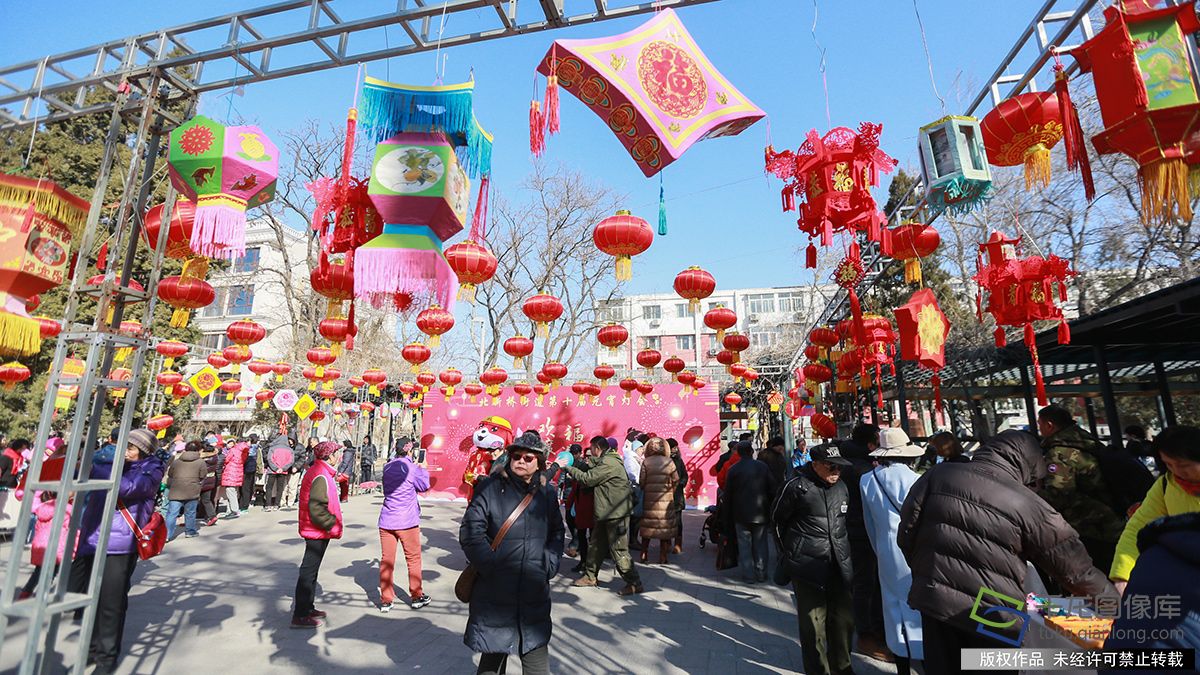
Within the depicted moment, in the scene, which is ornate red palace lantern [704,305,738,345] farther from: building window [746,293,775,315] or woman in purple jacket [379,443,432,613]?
building window [746,293,775,315]

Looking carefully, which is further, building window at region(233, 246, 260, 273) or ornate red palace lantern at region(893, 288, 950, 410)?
building window at region(233, 246, 260, 273)

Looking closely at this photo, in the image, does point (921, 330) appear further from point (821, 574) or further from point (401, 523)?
point (401, 523)

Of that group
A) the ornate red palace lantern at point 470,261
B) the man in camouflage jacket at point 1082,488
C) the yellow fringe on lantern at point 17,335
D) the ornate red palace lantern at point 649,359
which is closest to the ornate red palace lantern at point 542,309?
the ornate red palace lantern at point 470,261

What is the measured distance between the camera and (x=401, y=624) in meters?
4.82

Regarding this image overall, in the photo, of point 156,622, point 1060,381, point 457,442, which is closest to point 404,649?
point 156,622

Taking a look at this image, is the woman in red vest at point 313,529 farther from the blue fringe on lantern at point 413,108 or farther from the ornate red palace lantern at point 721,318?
the ornate red palace lantern at point 721,318

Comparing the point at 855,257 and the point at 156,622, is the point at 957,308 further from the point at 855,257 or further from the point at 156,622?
the point at 156,622

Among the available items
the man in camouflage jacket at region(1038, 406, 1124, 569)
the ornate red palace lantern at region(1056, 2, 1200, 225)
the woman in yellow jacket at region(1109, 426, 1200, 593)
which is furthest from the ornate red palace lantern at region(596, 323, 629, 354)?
the woman in yellow jacket at region(1109, 426, 1200, 593)

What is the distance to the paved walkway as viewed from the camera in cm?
404

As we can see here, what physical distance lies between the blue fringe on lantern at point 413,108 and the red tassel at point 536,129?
50 centimetres

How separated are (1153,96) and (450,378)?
1455cm

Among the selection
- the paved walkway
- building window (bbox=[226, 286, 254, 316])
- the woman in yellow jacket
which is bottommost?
the paved walkway

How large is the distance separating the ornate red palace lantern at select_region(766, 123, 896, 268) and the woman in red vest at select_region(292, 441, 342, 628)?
505cm
